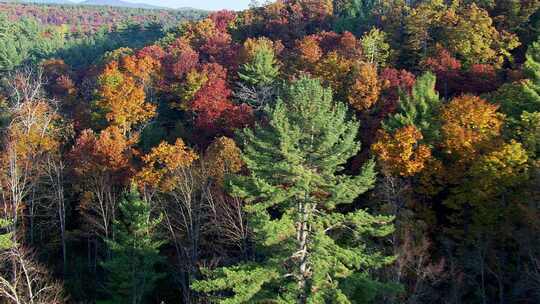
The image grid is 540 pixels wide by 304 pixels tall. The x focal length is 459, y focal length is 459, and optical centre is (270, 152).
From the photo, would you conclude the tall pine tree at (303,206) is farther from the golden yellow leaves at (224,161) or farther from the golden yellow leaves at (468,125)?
the golden yellow leaves at (468,125)

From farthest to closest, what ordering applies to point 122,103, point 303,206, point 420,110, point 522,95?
point 122,103
point 420,110
point 522,95
point 303,206

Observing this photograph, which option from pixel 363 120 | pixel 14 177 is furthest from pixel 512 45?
pixel 14 177

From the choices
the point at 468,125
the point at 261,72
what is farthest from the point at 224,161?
the point at 261,72

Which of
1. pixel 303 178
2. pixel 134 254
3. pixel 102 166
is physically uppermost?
pixel 303 178

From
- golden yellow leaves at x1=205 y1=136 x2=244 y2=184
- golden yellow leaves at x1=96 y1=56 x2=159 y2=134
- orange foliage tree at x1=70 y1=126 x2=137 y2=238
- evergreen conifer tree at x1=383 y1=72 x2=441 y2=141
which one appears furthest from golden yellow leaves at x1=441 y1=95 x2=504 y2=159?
golden yellow leaves at x1=96 y1=56 x2=159 y2=134

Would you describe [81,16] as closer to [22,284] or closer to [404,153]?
A: [22,284]

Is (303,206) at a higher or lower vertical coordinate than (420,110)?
lower

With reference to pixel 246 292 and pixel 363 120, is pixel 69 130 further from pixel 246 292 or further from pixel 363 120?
pixel 246 292

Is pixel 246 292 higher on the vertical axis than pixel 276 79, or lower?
lower
